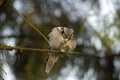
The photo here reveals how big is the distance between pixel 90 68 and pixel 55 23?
0.57 meters

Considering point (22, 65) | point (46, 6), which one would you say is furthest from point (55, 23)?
point (22, 65)

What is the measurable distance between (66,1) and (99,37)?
1.81 ft

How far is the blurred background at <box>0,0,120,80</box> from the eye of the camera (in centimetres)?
434

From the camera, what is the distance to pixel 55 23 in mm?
4621

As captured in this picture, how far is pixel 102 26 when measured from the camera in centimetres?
456

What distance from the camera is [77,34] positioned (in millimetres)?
4691

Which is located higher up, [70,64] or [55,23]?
[55,23]

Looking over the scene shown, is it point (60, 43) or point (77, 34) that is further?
point (77, 34)

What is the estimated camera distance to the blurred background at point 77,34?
4340 mm

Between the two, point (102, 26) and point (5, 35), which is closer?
point (5, 35)

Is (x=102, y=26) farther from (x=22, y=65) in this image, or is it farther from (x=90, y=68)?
(x=22, y=65)

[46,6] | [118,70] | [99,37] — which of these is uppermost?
[46,6]

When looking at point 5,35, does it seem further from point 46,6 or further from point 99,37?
point 99,37

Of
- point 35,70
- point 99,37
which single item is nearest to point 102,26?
point 99,37
